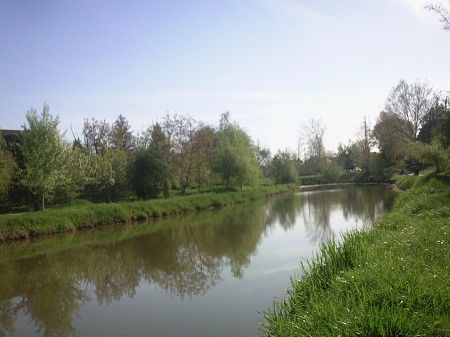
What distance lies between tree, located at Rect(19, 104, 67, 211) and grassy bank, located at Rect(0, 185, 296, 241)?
1738 mm

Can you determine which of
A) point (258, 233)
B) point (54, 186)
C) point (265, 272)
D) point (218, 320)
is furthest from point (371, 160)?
point (218, 320)

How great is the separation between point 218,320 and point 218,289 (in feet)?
7.54

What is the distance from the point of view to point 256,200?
3916 cm

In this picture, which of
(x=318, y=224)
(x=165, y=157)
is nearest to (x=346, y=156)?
(x=165, y=157)

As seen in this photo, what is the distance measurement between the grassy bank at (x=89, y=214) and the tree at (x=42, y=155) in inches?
68.4

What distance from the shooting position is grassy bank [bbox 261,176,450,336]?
13.6 feet

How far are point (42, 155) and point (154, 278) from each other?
49.2 ft

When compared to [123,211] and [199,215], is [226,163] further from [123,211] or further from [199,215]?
[123,211]

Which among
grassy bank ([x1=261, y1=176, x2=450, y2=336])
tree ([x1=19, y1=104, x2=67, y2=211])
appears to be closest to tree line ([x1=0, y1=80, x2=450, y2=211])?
tree ([x1=19, y1=104, x2=67, y2=211])

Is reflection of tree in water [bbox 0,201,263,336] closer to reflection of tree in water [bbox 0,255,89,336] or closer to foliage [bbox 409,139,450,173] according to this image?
reflection of tree in water [bbox 0,255,89,336]

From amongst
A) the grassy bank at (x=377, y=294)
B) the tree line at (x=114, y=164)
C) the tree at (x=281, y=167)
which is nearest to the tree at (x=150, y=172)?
the tree line at (x=114, y=164)

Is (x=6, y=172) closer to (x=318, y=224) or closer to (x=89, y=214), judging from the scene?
(x=89, y=214)

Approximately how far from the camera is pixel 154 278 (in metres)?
11.8

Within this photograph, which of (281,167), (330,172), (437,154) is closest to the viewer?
(437,154)
